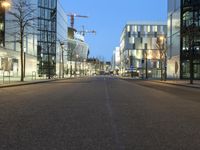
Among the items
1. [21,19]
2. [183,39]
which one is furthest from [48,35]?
[21,19]

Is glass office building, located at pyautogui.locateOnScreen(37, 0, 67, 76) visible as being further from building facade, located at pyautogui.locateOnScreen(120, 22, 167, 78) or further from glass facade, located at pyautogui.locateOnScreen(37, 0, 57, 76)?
building facade, located at pyautogui.locateOnScreen(120, 22, 167, 78)

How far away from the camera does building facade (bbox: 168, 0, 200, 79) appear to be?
7894 centimetres

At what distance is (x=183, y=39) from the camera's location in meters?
83.5

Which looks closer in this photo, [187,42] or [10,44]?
[10,44]

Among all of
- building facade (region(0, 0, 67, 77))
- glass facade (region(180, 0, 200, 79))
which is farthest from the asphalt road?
glass facade (region(180, 0, 200, 79))

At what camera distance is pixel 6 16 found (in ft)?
229

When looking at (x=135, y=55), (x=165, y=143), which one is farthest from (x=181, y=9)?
(x=135, y=55)

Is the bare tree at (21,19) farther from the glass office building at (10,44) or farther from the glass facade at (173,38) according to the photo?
the glass facade at (173,38)

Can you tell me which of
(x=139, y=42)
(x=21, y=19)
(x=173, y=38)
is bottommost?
(x=21, y=19)

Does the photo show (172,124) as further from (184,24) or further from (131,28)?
(131,28)

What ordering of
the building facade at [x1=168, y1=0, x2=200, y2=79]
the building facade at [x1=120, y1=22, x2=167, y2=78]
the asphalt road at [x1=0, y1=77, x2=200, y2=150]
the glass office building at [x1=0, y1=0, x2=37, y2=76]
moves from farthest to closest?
1. the building facade at [x1=120, y1=22, x2=167, y2=78]
2. the building facade at [x1=168, y1=0, x2=200, y2=79]
3. the glass office building at [x1=0, y1=0, x2=37, y2=76]
4. the asphalt road at [x1=0, y1=77, x2=200, y2=150]

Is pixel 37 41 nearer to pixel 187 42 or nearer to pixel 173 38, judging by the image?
pixel 173 38

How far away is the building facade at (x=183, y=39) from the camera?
3108 inches

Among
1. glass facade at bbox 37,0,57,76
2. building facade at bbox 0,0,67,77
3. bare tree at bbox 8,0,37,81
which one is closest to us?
bare tree at bbox 8,0,37,81
